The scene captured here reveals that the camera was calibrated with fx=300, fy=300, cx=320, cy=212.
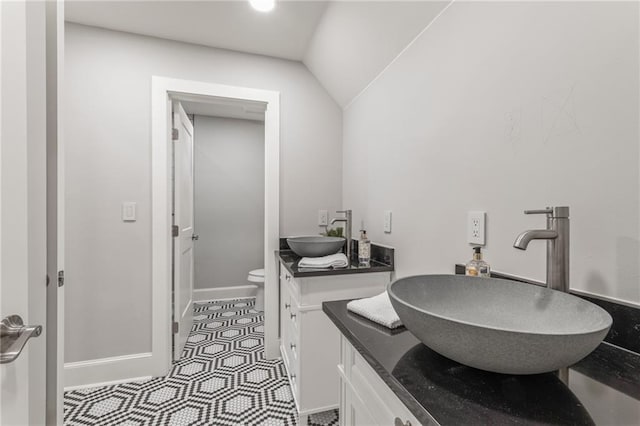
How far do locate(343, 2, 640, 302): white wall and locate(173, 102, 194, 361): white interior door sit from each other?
1.51m

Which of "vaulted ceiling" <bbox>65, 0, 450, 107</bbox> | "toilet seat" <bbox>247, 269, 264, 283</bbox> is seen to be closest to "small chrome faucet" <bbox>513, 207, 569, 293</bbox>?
"vaulted ceiling" <bbox>65, 0, 450, 107</bbox>

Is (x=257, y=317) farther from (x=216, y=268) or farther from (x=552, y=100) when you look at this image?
(x=552, y=100)

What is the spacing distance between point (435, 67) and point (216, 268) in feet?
10.2

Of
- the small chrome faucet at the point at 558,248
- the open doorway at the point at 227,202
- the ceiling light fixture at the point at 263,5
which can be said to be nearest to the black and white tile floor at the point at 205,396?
the open doorway at the point at 227,202

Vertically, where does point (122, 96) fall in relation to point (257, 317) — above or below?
above

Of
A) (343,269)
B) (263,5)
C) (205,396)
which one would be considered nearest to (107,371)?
(205,396)

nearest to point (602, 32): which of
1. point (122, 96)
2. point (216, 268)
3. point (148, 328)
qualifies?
point (122, 96)

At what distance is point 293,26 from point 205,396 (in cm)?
230

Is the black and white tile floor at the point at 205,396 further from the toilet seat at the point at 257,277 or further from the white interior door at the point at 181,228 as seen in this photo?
the toilet seat at the point at 257,277

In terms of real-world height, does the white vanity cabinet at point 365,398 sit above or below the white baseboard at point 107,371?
above

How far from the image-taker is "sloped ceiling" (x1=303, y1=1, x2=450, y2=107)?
4.48 feet

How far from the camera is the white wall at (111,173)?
1.86 m

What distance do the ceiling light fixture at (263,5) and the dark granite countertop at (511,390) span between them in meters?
1.79

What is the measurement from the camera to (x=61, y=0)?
2.86 feet
